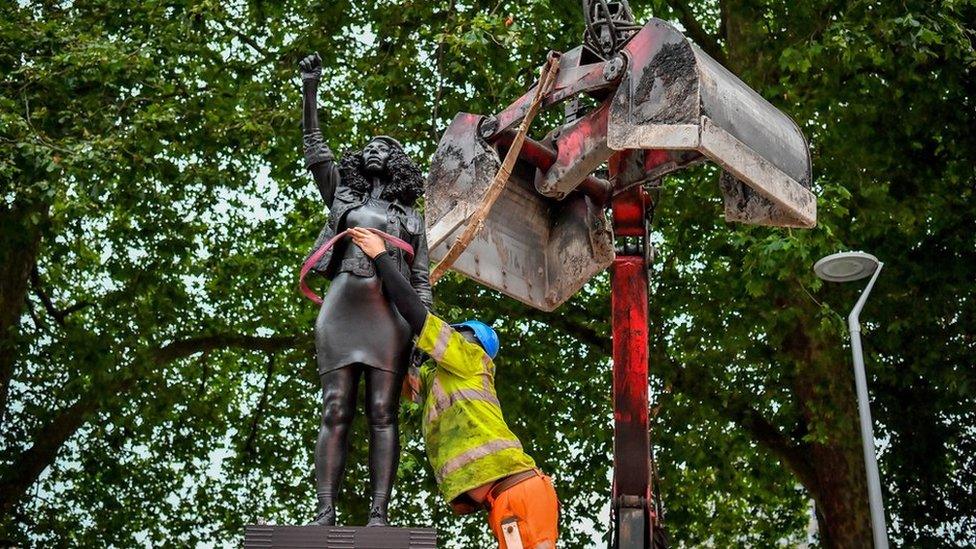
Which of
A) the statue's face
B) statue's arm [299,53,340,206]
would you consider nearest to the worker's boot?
statue's arm [299,53,340,206]

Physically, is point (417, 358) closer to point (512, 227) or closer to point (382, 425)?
point (382, 425)

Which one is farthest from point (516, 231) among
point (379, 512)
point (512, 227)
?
point (379, 512)

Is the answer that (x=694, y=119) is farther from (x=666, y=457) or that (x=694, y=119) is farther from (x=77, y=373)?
(x=77, y=373)

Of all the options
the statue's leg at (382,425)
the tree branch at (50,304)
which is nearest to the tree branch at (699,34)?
the tree branch at (50,304)

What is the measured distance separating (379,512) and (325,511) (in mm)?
232

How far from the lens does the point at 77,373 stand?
16.7 metres

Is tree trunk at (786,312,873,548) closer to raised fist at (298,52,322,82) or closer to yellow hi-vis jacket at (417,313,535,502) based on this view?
yellow hi-vis jacket at (417,313,535,502)

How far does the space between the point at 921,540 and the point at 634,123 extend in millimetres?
10527

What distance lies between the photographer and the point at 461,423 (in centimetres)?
699

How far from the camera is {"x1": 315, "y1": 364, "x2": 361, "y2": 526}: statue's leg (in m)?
6.70

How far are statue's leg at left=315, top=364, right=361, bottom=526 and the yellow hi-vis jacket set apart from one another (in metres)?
0.39

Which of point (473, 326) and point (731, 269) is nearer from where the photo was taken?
point (473, 326)

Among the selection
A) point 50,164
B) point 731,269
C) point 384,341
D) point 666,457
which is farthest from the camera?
point 666,457

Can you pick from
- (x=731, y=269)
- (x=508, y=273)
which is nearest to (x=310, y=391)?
(x=731, y=269)
